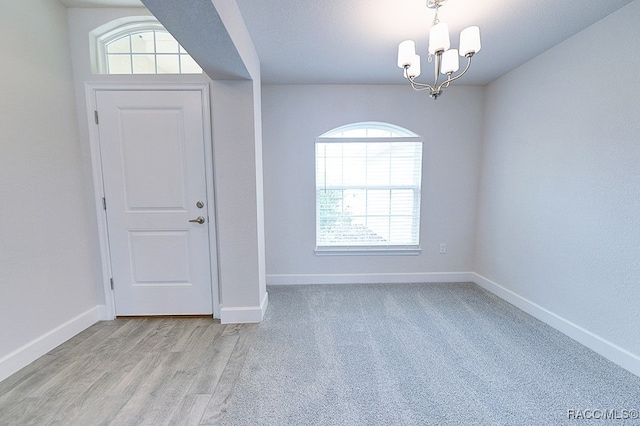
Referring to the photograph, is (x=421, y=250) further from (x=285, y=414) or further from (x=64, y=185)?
(x=64, y=185)

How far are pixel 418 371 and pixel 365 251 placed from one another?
1.59m

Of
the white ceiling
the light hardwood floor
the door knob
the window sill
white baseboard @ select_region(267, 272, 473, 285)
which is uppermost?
the white ceiling

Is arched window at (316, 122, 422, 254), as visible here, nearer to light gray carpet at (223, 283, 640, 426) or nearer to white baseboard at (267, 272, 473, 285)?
white baseboard at (267, 272, 473, 285)

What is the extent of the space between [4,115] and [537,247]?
14.3 ft

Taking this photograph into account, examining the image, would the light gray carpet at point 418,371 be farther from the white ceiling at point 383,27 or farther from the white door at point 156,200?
the white ceiling at point 383,27

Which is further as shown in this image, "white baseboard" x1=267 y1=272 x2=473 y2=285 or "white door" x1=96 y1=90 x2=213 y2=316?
"white baseboard" x1=267 y1=272 x2=473 y2=285

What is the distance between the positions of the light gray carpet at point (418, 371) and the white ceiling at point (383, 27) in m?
2.33

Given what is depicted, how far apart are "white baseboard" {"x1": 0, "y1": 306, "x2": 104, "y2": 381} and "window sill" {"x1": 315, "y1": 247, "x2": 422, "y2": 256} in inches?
90.3

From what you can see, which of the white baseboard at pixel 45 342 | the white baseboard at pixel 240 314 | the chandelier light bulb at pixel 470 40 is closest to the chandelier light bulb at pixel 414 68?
the chandelier light bulb at pixel 470 40

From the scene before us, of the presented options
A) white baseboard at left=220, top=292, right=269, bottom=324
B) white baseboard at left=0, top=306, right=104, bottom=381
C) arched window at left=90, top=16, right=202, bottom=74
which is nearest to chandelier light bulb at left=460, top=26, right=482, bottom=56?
arched window at left=90, top=16, right=202, bottom=74

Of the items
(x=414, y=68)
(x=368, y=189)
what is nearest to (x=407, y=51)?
(x=414, y=68)

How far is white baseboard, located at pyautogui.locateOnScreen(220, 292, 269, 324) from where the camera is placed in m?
2.26

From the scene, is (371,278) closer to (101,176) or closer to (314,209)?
(314,209)

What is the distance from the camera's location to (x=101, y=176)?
87.0 inches
